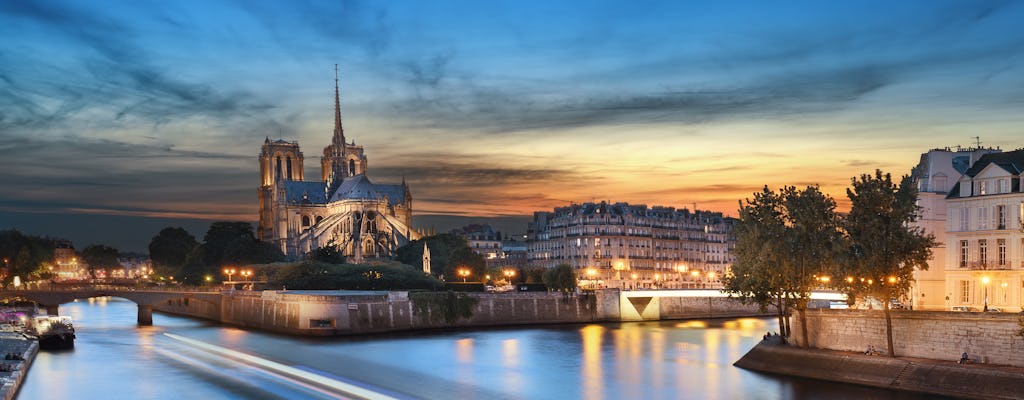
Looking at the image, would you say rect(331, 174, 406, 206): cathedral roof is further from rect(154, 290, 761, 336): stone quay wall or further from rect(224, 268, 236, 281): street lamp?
rect(154, 290, 761, 336): stone quay wall

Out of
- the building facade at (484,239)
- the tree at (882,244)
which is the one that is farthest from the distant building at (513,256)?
the tree at (882,244)

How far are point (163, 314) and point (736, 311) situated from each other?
5647 cm

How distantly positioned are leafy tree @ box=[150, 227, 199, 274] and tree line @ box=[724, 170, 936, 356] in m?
115

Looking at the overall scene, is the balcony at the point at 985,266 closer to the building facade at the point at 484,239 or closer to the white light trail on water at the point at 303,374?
the white light trail on water at the point at 303,374

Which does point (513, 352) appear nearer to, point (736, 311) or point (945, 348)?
point (945, 348)

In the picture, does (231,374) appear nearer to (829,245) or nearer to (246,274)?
(829,245)

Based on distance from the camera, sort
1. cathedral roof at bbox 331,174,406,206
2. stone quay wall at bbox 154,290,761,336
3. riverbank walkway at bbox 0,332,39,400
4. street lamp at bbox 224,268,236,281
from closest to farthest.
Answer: riverbank walkway at bbox 0,332,39,400
stone quay wall at bbox 154,290,761,336
street lamp at bbox 224,268,236,281
cathedral roof at bbox 331,174,406,206

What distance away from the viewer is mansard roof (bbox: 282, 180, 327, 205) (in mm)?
172250

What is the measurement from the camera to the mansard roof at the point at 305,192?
17225 cm

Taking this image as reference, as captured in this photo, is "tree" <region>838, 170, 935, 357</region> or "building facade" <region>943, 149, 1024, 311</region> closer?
"tree" <region>838, 170, 935, 357</region>

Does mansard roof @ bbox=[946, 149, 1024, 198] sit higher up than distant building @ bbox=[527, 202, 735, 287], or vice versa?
mansard roof @ bbox=[946, 149, 1024, 198]

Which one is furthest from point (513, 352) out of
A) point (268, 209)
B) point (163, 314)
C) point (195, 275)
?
point (268, 209)

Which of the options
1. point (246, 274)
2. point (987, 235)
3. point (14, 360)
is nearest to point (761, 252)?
point (987, 235)

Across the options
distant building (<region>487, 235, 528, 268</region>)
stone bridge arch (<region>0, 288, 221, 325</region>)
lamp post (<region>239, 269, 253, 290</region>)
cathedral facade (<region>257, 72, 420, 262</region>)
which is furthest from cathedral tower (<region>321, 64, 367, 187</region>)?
stone bridge arch (<region>0, 288, 221, 325</region>)
